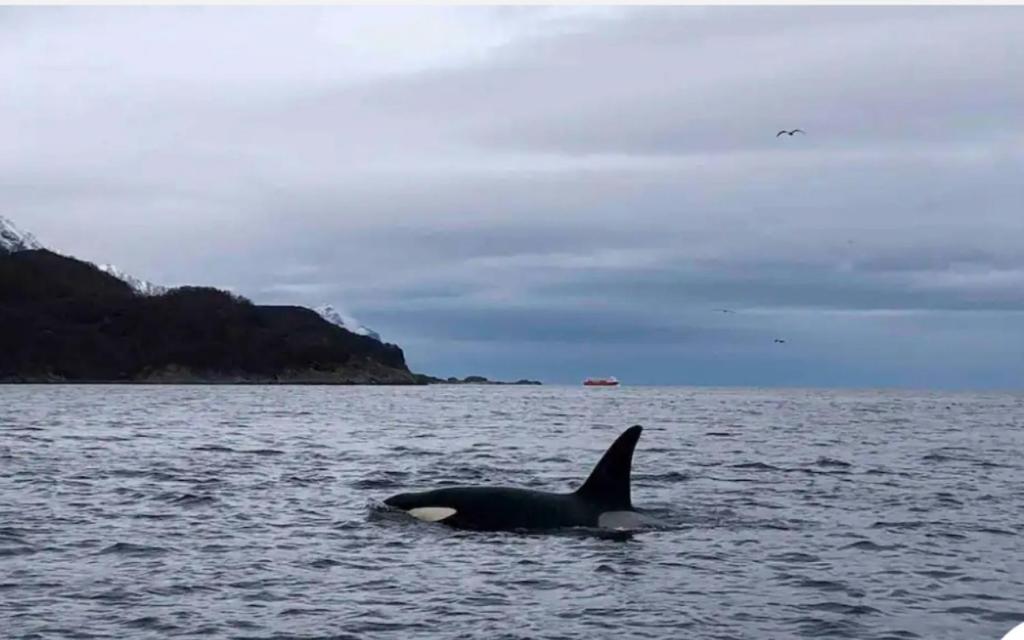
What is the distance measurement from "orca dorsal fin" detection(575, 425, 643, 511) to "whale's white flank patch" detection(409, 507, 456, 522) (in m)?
2.03

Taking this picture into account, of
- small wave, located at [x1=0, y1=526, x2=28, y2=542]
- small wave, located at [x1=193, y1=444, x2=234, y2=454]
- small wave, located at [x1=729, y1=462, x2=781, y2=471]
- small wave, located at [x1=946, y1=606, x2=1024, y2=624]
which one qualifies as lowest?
small wave, located at [x1=946, y1=606, x2=1024, y2=624]

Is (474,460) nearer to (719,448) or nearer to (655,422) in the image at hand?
(719,448)

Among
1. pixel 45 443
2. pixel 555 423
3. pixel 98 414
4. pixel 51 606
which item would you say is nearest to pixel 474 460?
pixel 45 443

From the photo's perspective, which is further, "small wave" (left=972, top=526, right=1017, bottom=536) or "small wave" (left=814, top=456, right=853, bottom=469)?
"small wave" (left=814, top=456, right=853, bottom=469)

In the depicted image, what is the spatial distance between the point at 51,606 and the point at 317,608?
2.68 m

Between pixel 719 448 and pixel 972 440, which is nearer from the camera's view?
pixel 719 448

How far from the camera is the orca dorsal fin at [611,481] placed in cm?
1948

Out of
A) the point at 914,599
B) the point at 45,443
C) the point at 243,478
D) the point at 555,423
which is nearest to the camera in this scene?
the point at 914,599

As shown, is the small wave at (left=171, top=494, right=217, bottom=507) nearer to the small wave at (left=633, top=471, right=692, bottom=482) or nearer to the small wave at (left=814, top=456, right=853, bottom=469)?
the small wave at (left=633, top=471, right=692, bottom=482)

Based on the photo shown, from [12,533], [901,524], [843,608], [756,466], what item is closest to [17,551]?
[12,533]

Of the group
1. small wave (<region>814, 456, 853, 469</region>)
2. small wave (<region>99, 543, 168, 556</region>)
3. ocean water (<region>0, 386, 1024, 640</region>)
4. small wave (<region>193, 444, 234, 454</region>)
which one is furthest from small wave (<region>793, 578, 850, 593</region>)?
small wave (<region>193, 444, 234, 454</region>)

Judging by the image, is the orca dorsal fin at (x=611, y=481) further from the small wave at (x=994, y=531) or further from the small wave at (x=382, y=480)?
the small wave at (x=382, y=480)

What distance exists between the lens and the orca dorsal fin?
767 inches

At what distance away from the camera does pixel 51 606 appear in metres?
12.9
